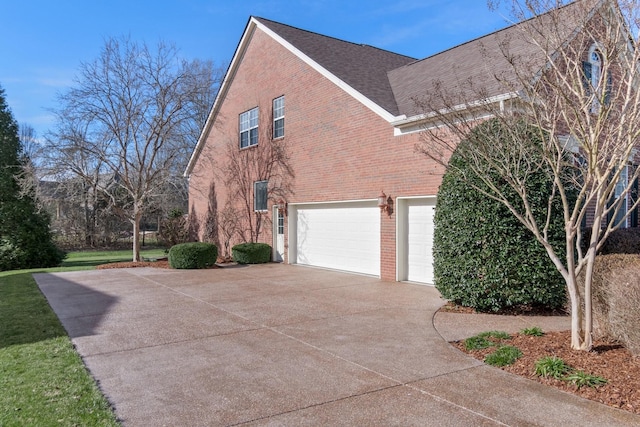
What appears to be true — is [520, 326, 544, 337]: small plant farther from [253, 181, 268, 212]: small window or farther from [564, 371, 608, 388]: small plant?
[253, 181, 268, 212]: small window

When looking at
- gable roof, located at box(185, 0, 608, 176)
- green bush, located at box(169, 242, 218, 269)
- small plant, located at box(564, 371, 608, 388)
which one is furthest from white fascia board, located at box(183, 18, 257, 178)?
small plant, located at box(564, 371, 608, 388)

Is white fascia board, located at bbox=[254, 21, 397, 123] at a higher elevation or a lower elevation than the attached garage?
higher

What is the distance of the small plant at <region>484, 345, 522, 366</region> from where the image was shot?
17.2ft

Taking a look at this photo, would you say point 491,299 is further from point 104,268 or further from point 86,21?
point 86,21

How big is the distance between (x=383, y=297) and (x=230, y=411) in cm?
605

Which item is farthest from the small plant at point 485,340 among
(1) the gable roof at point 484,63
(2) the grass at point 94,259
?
(2) the grass at point 94,259

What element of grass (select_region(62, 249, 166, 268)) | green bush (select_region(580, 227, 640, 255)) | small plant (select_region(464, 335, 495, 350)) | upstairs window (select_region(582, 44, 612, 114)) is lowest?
grass (select_region(62, 249, 166, 268))

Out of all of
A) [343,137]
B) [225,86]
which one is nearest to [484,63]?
[343,137]

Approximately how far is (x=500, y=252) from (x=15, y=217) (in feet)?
58.7

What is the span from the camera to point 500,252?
7.72 meters

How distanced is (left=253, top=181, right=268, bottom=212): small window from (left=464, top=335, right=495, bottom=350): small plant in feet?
40.8

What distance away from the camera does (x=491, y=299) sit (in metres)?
7.82

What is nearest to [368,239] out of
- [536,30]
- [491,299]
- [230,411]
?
[491,299]

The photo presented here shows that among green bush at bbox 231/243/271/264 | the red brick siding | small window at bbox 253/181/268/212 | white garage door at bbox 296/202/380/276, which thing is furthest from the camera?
small window at bbox 253/181/268/212
